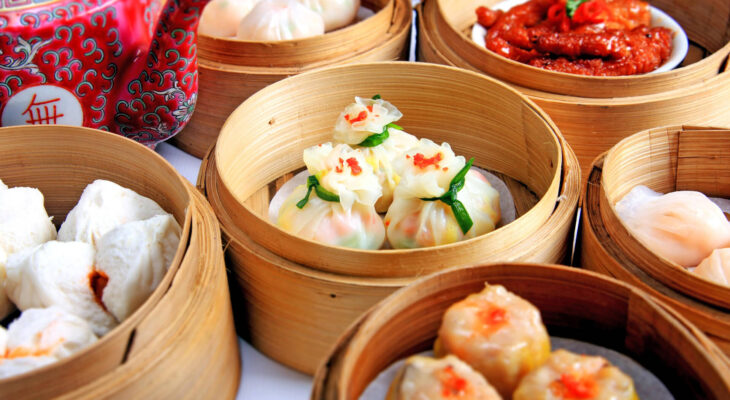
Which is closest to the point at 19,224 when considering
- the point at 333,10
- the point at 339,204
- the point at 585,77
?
the point at 339,204

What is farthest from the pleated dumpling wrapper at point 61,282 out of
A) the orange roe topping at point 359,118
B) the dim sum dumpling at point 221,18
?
the dim sum dumpling at point 221,18


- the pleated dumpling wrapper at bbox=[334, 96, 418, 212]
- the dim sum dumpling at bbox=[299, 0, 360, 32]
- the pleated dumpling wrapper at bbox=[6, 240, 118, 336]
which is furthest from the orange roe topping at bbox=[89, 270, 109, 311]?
the dim sum dumpling at bbox=[299, 0, 360, 32]

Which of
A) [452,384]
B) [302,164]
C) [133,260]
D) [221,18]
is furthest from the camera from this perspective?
[221,18]

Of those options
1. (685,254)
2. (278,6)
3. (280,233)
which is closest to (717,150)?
(685,254)

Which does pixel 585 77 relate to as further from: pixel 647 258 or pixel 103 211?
pixel 103 211

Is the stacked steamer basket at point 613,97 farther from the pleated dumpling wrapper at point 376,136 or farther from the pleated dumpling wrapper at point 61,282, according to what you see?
the pleated dumpling wrapper at point 61,282

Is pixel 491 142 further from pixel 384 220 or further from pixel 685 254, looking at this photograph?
pixel 685 254
